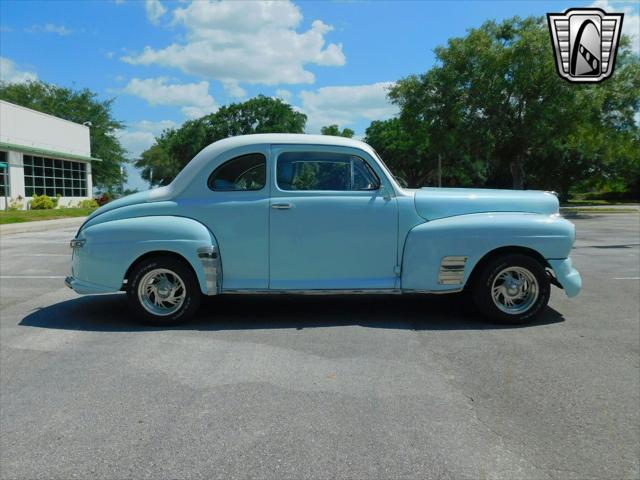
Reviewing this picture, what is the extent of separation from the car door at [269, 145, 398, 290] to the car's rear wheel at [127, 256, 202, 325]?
0.85m

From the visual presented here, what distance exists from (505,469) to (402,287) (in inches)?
120

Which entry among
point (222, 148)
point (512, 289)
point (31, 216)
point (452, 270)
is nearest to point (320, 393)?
point (452, 270)

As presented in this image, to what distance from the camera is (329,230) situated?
586cm

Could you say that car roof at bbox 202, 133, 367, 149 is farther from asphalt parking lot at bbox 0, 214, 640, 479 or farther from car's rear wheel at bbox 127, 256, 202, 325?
asphalt parking lot at bbox 0, 214, 640, 479

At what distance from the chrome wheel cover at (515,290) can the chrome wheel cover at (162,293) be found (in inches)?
128

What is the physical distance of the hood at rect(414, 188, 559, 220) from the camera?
6.04 metres

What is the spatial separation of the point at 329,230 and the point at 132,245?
6.49 feet

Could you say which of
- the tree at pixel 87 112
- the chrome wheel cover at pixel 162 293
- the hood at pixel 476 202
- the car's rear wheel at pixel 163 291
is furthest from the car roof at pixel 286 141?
the tree at pixel 87 112

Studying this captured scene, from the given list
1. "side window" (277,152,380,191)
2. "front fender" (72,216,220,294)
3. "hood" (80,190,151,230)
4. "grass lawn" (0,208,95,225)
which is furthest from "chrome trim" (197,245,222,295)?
"grass lawn" (0,208,95,225)

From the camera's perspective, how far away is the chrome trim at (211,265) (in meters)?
5.73

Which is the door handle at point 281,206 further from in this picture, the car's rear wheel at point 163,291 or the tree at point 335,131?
the tree at point 335,131

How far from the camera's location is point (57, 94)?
56.2 metres

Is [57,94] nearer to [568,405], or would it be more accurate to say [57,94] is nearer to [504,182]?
[504,182]

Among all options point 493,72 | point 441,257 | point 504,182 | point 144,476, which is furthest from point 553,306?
point 504,182
